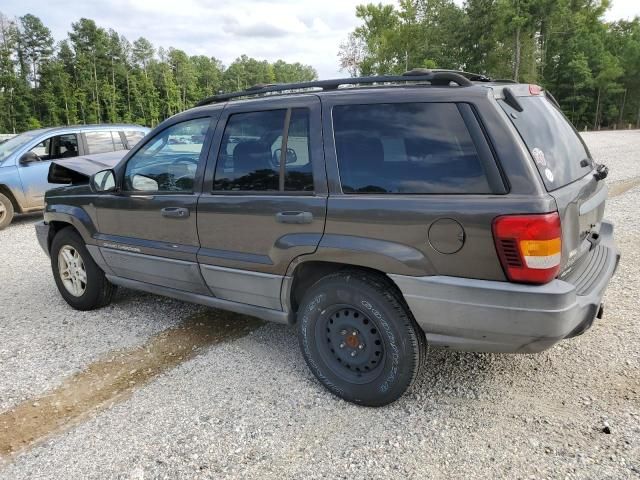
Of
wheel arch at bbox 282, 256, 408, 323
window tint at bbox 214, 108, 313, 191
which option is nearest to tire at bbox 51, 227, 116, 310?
window tint at bbox 214, 108, 313, 191

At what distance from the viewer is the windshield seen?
9.01m

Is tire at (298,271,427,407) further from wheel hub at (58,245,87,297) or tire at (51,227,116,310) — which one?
Result: wheel hub at (58,245,87,297)

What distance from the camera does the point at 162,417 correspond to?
2.85 metres

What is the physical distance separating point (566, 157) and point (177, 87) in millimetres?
80882

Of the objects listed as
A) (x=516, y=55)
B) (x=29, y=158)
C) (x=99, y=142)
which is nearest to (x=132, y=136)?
(x=99, y=142)

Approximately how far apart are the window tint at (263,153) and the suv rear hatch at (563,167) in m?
1.20

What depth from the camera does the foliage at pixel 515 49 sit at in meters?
54.5

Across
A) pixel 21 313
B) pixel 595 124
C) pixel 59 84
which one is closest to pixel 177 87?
pixel 59 84

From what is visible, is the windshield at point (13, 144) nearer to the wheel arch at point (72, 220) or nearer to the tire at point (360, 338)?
the wheel arch at point (72, 220)

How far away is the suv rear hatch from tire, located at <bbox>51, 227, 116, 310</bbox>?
A: 12.4 ft

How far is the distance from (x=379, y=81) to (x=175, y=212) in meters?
1.76

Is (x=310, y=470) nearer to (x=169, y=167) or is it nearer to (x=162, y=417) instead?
(x=162, y=417)

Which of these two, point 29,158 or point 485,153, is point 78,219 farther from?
point 29,158

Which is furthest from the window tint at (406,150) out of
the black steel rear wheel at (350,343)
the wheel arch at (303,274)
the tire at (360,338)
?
the black steel rear wheel at (350,343)
